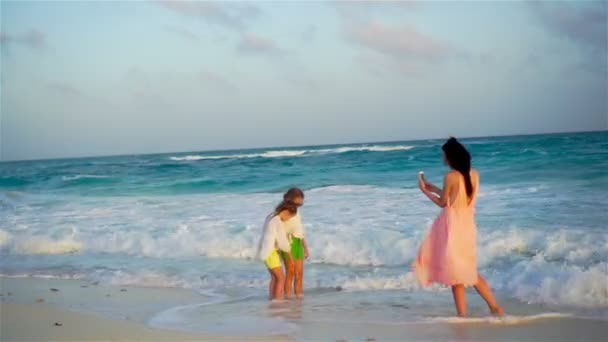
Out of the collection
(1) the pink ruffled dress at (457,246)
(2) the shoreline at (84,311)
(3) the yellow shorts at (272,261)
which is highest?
(1) the pink ruffled dress at (457,246)

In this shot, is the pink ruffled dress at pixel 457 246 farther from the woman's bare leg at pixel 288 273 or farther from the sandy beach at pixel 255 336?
the woman's bare leg at pixel 288 273

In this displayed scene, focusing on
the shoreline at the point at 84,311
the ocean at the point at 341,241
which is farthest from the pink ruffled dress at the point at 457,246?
the shoreline at the point at 84,311

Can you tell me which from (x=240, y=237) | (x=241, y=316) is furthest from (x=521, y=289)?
(x=240, y=237)

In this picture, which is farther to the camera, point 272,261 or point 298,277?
point 298,277

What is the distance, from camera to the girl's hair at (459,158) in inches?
235

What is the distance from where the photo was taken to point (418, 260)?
6.38 m

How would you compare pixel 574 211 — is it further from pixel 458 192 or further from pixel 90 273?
pixel 90 273

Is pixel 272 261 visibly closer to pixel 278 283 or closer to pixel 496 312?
pixel 278 283

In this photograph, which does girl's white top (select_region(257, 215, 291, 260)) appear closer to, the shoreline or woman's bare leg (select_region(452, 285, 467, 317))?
the shoreline

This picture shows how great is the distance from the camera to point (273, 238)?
758 cm

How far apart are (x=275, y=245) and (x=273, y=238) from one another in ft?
0.32

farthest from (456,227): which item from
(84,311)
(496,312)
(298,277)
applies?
(84,311)

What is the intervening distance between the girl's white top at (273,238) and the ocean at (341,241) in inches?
21.3

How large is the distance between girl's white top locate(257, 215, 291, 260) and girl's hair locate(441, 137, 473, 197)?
2205 mm
